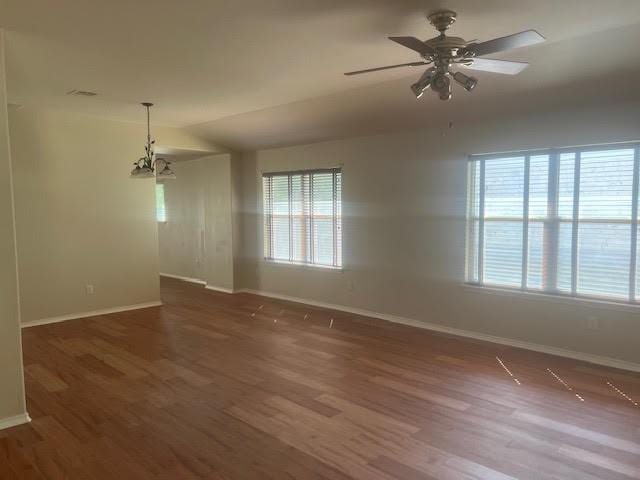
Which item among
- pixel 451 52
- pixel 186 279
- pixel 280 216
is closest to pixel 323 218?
pixel 280 216

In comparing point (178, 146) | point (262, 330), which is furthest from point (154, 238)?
point (262, 330)

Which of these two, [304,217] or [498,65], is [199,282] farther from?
[498,65]

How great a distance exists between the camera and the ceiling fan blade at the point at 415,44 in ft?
8.03

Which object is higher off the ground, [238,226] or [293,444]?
[238,226]

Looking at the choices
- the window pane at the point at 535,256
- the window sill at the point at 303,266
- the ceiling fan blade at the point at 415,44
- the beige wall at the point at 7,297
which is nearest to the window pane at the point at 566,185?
the window pane at the point at 535,256

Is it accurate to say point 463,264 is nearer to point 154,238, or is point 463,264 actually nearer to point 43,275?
point 154,238

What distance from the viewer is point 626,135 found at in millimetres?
4055

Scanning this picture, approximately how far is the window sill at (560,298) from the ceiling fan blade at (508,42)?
287 centimetres

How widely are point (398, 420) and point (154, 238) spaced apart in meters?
4.89

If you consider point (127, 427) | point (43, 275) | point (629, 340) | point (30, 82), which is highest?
point (30, 82)

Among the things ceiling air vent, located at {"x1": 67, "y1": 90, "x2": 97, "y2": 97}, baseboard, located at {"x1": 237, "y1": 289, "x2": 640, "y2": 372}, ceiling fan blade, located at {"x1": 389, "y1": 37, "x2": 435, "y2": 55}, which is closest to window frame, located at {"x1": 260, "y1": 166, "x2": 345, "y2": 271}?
baseboard, located at {"x1": 237, "y1": 289, "x2": 640, "y2": 372}

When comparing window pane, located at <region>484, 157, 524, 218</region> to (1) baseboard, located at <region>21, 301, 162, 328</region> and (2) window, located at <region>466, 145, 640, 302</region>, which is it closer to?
(2) window, located at <region>466, 145, 640, 302</region>

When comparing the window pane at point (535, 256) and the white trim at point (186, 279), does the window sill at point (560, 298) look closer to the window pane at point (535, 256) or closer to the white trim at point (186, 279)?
the window pane at point (535, 256)

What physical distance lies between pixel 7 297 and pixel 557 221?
479 cm
